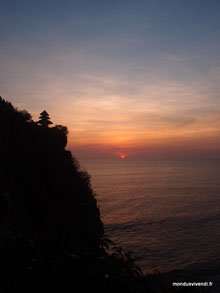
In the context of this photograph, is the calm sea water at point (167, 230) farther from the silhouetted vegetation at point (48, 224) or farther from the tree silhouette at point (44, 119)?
the tree silhouette at point (44, 119)

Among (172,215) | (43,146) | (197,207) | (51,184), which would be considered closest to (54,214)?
(51,184)

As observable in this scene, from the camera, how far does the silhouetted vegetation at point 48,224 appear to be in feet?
15.7

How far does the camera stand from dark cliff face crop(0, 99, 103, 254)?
27.8m

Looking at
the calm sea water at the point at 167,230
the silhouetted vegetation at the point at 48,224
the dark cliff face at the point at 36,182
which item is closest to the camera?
the silhouetted vegetation at the point at 48,224

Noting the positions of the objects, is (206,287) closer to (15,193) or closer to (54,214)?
(54,214)

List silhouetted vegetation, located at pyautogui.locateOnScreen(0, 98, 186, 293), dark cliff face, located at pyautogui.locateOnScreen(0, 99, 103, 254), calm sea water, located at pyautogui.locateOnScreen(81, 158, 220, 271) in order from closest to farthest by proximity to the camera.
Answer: silhouetted vegetation, located at pyautogui.locateOnScreen(0, 98, 186, 293) < dark cliff face, located at pyautogui.locateOnScreen(0, 99, 103, 254) < calm sea water, located at pyautogui.locateOnScreen(81, 158, 220, 271)

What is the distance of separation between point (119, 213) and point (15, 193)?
144 feet

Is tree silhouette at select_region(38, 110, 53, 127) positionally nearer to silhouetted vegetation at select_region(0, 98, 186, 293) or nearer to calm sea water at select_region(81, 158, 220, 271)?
silhouetted vegetation at select_region(0, 98, 186, 293)

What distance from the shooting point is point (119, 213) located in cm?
6719

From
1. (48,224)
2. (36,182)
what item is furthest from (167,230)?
(36,182)

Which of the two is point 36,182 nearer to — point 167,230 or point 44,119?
point 44,119

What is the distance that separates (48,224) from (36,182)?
5.98 meters

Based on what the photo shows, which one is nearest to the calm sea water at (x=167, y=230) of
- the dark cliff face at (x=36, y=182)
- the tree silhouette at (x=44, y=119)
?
the dark cliff face at (x=36, y=182)

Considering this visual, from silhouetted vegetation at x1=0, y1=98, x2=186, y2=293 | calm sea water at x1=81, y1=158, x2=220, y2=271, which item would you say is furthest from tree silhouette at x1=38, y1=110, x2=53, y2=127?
calm sea water at x1=81, y1=158, x2=220, y2=271
